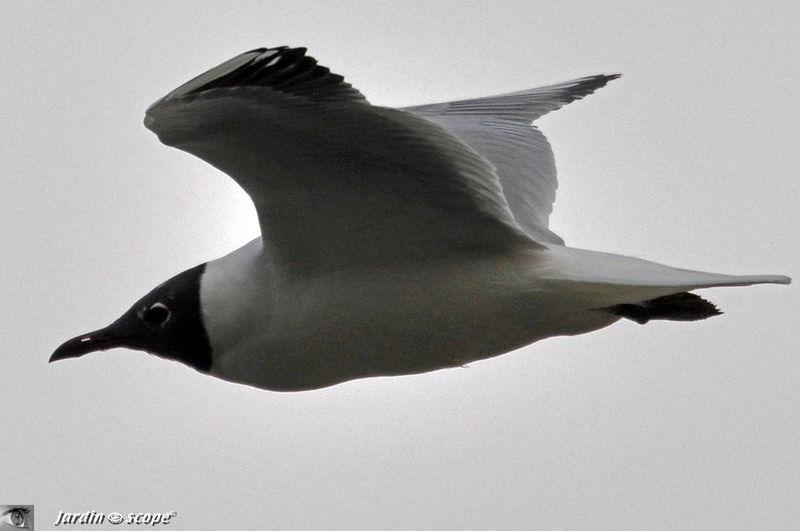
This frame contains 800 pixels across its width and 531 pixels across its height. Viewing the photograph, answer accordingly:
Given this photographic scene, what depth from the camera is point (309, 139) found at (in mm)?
5195

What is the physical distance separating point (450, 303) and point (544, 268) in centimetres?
36

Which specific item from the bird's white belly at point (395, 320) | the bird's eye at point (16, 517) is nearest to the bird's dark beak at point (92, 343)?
the bird's white belly at point (395, 320)

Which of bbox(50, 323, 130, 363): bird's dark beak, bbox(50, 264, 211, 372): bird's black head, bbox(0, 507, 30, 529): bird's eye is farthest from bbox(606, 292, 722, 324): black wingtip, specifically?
bbox(0, 507, 30, 529): bird's eye

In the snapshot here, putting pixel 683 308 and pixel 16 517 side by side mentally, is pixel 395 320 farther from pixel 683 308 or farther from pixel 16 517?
pixel 16 517

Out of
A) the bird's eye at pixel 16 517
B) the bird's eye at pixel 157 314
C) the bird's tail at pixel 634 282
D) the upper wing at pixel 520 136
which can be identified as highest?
the upper wing at pixel 520 136

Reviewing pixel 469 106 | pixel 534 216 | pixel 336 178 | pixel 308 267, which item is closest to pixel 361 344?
pixel 308 267

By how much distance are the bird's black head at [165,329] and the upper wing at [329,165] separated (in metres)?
0.45

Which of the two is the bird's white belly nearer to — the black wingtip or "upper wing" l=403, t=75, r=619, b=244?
the black wingtip

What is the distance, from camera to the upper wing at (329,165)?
4.92 metres

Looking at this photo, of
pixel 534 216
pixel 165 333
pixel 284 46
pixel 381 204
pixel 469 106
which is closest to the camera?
pixel 284 46

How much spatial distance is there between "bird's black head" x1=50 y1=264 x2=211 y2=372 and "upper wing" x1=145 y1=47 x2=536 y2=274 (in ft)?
1.46

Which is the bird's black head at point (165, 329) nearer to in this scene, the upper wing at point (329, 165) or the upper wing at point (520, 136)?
the upper wing at point (329, 165)

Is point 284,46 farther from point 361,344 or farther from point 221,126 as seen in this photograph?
point 361,344

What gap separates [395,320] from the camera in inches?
226
